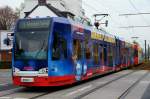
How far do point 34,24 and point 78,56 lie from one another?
365cm

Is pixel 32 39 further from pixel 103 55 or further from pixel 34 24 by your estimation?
pixel 103 55

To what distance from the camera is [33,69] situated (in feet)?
63.2

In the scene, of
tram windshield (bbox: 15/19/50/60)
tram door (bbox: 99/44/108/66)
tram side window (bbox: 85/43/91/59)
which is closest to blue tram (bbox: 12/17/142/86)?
tram windshield (bbox: 15/19/50/60)

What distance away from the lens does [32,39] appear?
19.6 meters

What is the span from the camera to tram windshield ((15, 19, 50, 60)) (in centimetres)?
1936

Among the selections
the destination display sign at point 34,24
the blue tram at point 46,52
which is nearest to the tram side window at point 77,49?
the blue tram at point 46,52

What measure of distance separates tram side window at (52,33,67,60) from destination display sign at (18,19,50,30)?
645mm

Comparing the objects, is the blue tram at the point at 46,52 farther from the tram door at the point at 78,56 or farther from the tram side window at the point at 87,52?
the tram side window at the point at 87,52

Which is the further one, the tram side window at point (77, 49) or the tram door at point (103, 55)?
the tram door at point (103, 55)

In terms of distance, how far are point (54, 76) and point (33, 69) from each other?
946mm

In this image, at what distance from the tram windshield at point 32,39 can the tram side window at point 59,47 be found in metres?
0.42

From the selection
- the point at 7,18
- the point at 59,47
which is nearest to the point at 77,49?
the point at 59,47

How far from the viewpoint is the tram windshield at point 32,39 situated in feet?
63.5

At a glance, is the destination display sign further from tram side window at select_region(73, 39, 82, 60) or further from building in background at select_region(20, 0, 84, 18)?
building in background at select_region(20, 0, 84, 18)
